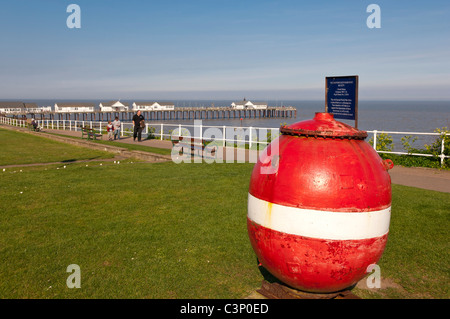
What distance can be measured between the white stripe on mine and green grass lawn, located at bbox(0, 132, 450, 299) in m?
1.20

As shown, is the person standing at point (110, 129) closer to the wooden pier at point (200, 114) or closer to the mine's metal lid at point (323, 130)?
the mine's metal lid at point (323, 130)

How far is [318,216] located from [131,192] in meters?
6.64

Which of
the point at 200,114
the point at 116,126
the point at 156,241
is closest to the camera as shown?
the point at 156,241

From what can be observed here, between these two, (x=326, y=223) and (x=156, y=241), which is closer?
(x=326, y=223)

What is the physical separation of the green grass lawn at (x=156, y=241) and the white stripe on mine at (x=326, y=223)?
1.20 m

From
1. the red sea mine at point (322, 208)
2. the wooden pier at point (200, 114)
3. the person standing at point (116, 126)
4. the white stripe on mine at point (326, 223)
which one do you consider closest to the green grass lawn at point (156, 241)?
the red sea mine at point (322, 208)

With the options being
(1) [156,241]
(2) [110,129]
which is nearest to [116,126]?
(2) [110,129]

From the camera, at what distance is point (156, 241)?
590cm

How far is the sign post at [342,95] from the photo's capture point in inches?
323

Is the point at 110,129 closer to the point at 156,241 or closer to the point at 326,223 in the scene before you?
the point at 156,241

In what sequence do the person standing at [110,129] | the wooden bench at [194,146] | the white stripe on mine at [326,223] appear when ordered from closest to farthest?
the white stripe on mine at [326,223] → the wooden bench at [194,146] → the person standing at [110,129]

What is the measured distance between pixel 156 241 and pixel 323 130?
344 cm
